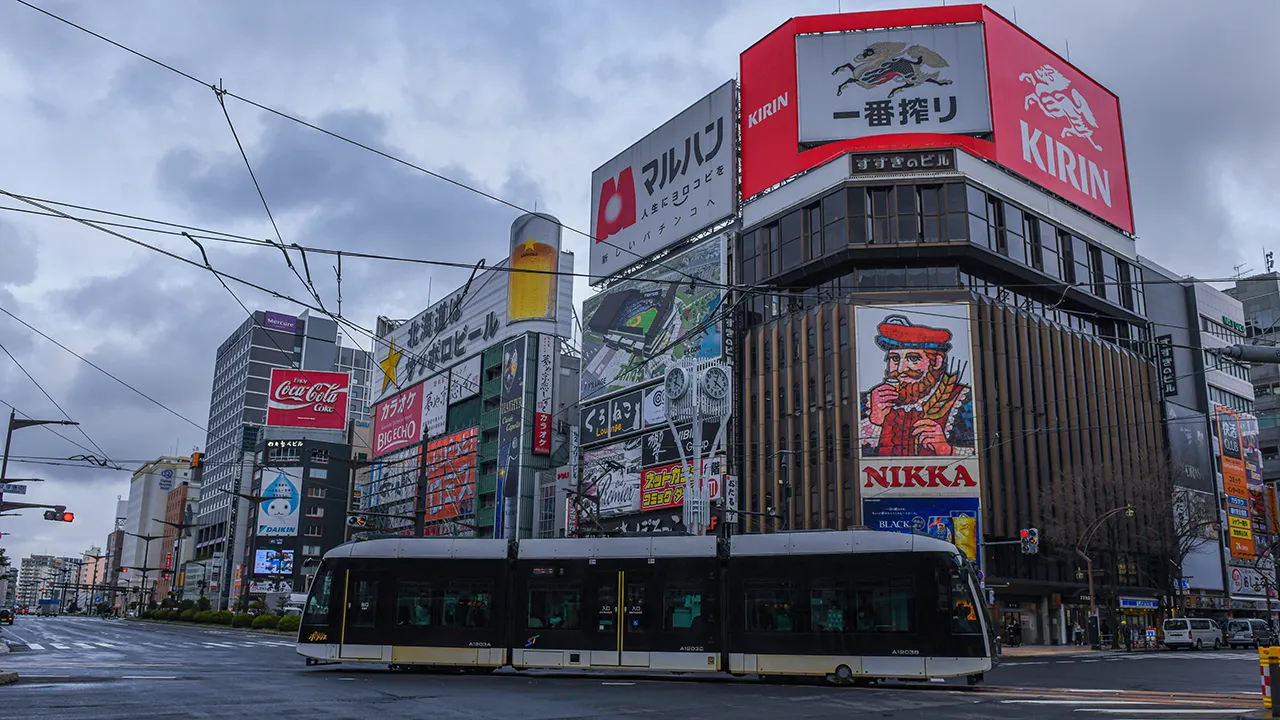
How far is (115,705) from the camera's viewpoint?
14297mm

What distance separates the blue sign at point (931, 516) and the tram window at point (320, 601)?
116 ft

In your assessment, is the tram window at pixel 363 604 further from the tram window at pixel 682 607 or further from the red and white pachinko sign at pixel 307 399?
the red and white pachinko sign at pixel 307 399

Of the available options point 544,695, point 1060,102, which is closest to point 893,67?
point 1060,102

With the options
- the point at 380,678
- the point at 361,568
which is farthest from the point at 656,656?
the point at 361,568

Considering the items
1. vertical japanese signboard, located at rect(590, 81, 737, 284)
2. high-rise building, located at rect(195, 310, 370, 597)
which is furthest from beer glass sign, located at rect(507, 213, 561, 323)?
high-rise building, located at rect(195, 310, 370, 597)

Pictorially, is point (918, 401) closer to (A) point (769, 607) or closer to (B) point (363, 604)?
(A) point (769, 607)

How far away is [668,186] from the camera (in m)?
74.0

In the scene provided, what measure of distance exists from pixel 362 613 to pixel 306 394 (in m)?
98.2

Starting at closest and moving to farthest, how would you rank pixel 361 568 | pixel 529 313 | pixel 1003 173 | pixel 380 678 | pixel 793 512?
pixel 380 678 < pixel 361 568 < pixel 793 512 < pixel 1003 173 < pixel 529 313

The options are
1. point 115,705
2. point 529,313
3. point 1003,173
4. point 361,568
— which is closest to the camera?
point 115,705

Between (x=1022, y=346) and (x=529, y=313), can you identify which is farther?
(x=529, y=313)

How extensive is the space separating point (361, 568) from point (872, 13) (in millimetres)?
53058

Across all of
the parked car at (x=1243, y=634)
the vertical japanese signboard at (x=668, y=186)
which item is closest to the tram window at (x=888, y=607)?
the parked car at (x=1243, y=634)

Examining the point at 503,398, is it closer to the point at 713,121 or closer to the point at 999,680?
the point at 713,121
